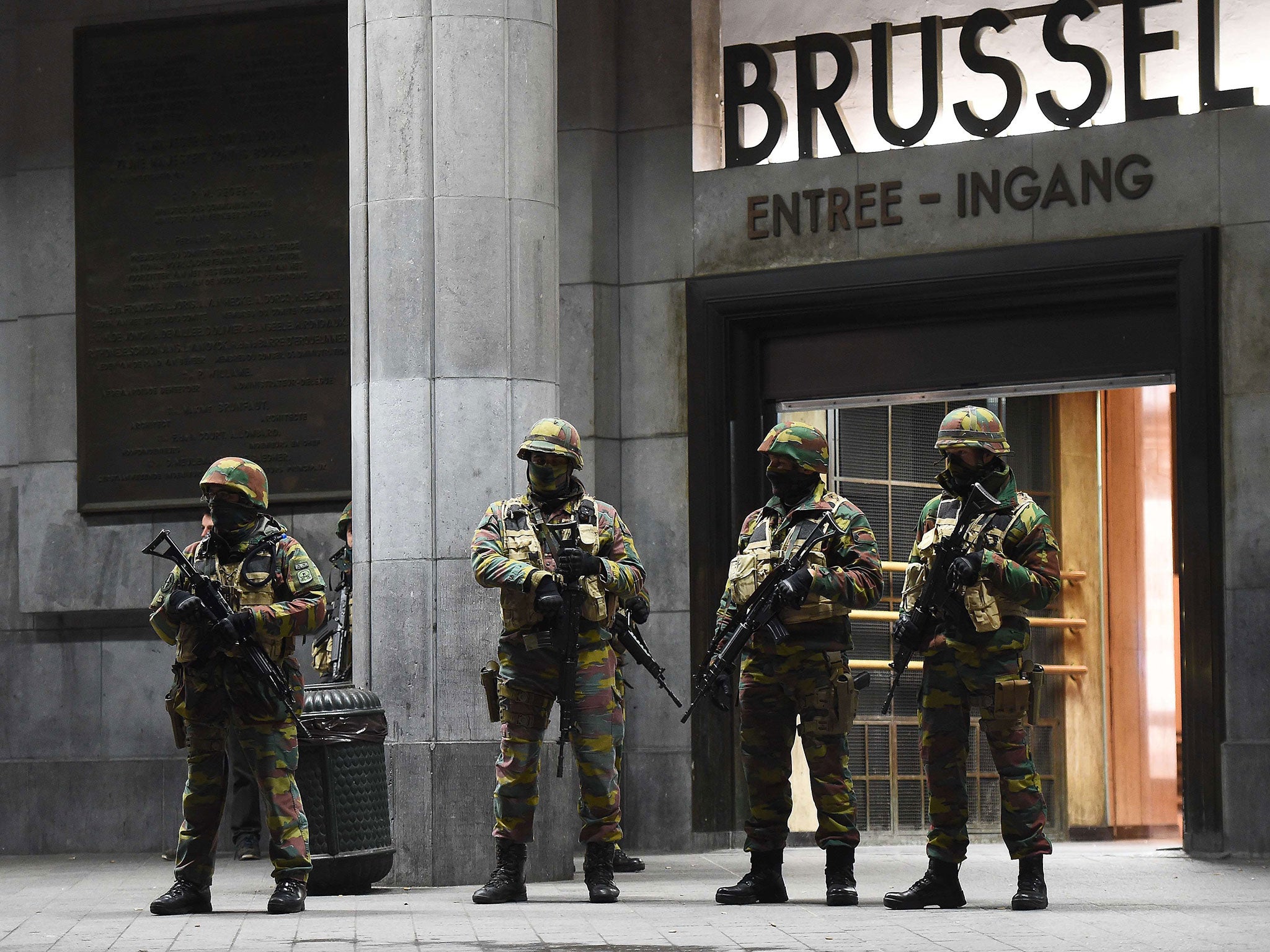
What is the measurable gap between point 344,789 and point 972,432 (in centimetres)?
370

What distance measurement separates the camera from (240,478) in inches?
362

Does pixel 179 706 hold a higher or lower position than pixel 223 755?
higher

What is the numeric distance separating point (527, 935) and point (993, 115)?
6.81 meters

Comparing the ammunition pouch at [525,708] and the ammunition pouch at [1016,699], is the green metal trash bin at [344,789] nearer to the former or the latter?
the ammunition pouch at [525,708]

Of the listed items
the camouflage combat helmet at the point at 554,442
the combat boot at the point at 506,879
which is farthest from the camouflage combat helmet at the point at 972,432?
the combat boot at the point at 506,879

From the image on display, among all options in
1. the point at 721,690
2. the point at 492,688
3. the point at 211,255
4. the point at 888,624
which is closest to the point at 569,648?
the point at 492,688

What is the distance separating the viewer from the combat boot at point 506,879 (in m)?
9.45

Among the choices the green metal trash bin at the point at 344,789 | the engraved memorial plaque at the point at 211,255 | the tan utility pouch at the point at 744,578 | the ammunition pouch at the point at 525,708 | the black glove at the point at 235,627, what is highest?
the engraved memorial plaque at the point at 211,255

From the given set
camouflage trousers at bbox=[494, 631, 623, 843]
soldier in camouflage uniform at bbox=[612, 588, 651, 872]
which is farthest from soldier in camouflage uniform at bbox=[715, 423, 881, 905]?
soldier in camouflage uniform at bbox=[612, 588, 651, 872]

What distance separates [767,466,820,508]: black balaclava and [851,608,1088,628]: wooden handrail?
14.5ft

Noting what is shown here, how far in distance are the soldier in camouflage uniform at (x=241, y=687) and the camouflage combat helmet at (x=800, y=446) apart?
2273 millimetres

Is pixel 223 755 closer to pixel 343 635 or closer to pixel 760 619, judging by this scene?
pixel 760 619

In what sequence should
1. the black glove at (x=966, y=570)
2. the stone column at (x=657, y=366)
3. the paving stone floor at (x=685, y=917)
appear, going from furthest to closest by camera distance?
the stone column at (x=657, y=366) → the black glove at (x=966, y=570) → the paving stone floor at (x=685, y=917)

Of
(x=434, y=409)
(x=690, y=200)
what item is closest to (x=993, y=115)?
(x=690, y=200)
